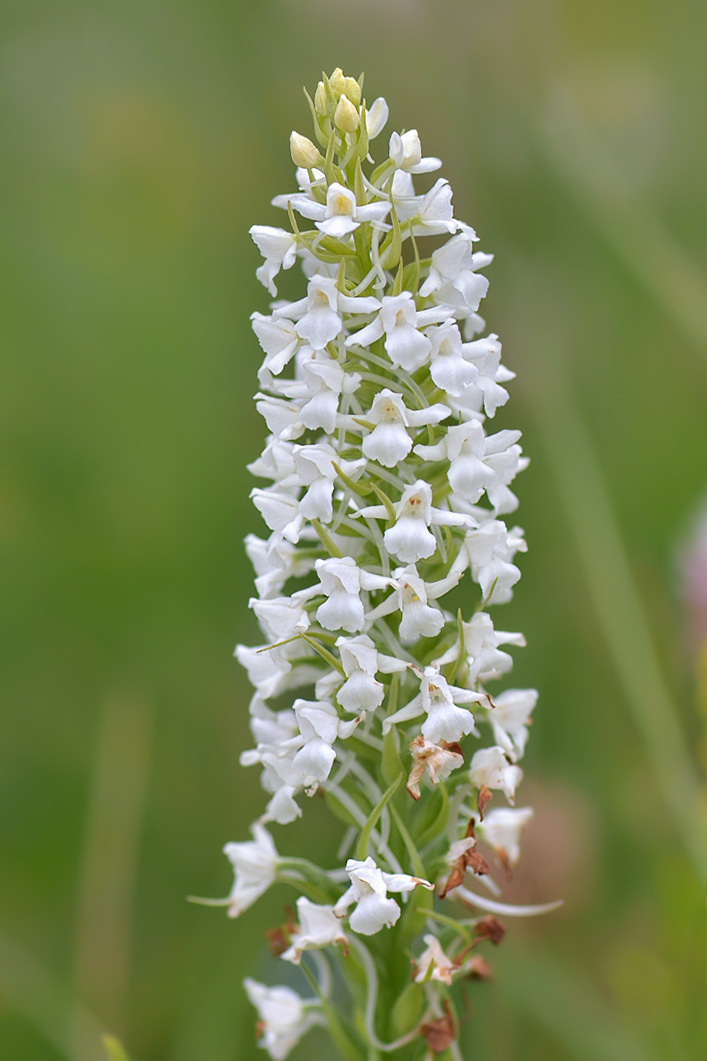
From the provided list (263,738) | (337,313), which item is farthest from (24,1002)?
(337,313)

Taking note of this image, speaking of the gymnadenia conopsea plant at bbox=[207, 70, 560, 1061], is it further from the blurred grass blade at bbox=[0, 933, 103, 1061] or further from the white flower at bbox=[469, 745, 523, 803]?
the blurred grass blade at bbox=[0, 933, 103, 1061]

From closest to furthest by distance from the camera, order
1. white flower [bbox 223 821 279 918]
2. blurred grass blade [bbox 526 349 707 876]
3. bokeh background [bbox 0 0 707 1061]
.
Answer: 1. white flower [bbox 223 821 279 918]
2. blurred grass blade [bbox 526 349 707 876]
3. bokeh background [bbox 0 0 707 1061]

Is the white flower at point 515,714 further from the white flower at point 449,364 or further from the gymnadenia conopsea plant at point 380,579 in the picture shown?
the white flower at point 449,364

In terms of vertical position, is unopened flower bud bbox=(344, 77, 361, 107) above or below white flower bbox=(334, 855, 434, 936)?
above

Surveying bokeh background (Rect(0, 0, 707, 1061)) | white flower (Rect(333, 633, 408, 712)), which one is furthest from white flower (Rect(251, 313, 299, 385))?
bokeh background (Rect(0, 0, 707, 1061))

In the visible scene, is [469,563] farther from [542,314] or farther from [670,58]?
[670,58]

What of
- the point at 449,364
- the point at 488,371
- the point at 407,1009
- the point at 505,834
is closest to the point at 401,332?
the point at 449,364
